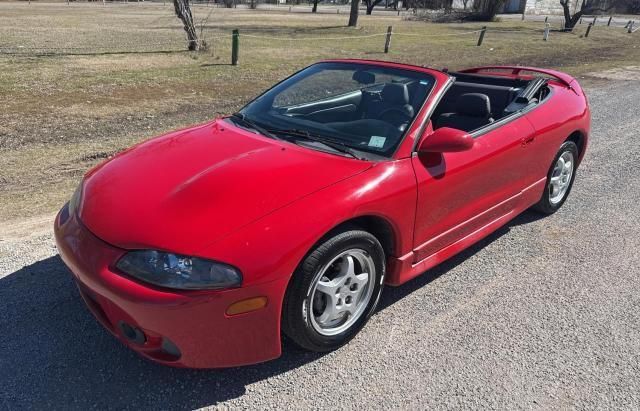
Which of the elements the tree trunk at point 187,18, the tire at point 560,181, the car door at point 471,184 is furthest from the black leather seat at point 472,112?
the tree trunk at point 187,18

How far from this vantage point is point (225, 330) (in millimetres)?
2199

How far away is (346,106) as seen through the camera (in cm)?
353

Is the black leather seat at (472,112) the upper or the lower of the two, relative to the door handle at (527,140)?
upper

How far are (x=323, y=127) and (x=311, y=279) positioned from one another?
1.19m

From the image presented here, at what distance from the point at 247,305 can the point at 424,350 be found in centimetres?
112

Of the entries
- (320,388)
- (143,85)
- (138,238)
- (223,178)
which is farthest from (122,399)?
(143,85)

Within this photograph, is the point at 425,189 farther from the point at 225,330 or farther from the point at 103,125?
the point at 103,125

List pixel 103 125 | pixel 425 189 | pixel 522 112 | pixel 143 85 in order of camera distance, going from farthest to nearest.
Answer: pixel 143 85 → pixel 103 125 → pixel 522 112 → pixel 425 189

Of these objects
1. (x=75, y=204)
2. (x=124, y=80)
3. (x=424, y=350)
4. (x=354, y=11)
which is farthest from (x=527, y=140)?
(x=354, y=11)

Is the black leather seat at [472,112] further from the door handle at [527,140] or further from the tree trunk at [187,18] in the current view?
the tree trunk at [187,18]

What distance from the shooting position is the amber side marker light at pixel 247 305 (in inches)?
85.3

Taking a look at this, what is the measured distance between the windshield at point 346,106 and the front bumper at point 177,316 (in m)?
1.14

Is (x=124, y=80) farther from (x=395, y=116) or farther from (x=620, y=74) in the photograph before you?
(x=620, y=74)

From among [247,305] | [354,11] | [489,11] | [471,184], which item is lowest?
[247,305]
